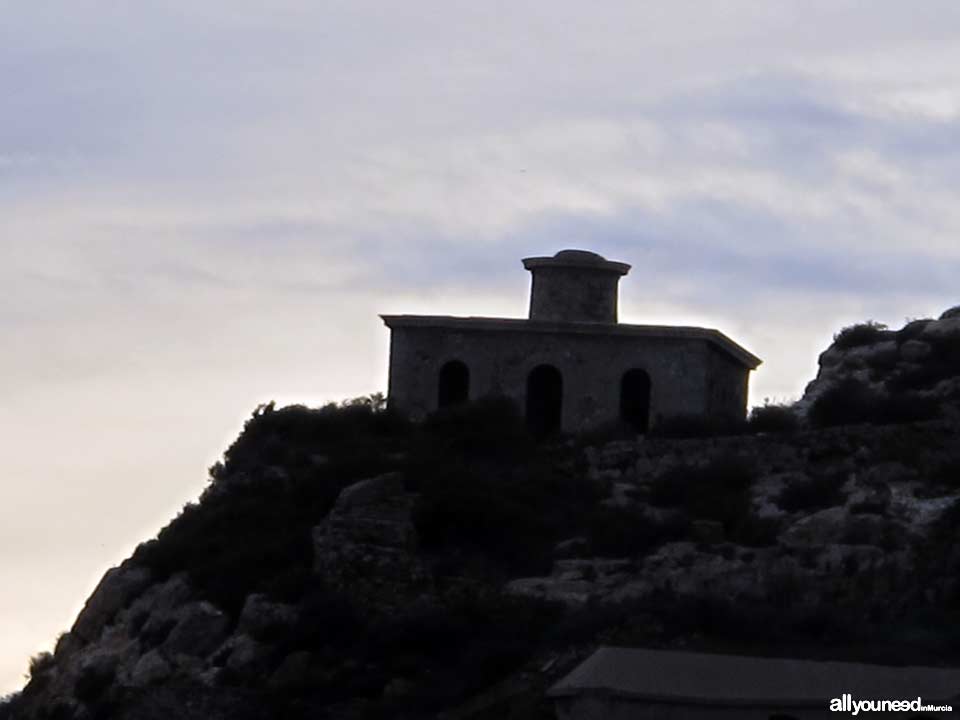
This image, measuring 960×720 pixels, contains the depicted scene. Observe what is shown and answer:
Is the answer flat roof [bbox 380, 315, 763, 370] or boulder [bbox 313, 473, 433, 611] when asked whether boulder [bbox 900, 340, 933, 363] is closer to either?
flat roof [bbox 380, 315, 763, 370]

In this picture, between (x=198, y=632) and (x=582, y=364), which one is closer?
(x=198, y=632)

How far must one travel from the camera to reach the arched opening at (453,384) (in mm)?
50812

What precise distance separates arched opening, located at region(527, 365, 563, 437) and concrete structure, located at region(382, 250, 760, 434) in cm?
2

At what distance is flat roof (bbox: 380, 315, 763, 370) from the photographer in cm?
4981

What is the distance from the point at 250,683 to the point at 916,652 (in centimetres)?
969

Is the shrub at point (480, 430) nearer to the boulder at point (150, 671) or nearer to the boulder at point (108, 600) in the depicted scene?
the boulder at point (108, 600)

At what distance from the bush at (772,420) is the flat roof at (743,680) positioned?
48.0 ft

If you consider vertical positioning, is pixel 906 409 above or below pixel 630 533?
above

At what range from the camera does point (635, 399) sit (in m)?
50.6

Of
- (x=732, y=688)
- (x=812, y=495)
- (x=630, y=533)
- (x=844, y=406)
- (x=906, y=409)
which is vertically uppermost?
(x=844, y=406)

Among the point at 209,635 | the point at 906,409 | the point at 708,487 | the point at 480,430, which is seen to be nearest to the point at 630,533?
the point at 708,487

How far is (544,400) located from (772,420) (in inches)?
157

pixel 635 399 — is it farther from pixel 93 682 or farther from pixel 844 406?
pixel 93 682

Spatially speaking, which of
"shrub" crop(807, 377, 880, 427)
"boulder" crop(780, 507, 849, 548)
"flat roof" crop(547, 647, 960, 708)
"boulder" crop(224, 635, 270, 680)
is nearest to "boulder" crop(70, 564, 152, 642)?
"boulder" crop(224, 635, 270, 680)
